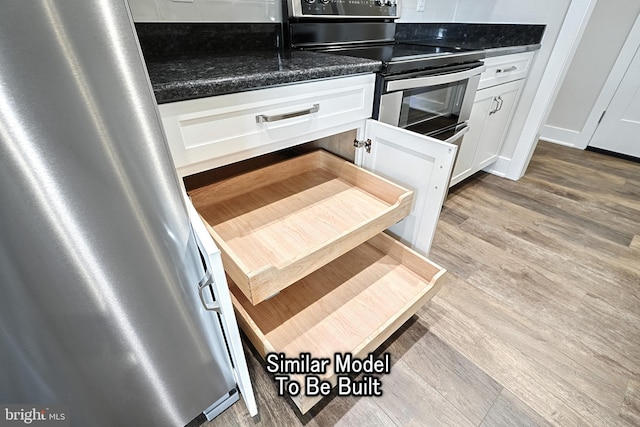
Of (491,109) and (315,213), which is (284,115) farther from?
(491,109)

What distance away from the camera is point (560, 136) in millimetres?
3061

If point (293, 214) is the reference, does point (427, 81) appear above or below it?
above

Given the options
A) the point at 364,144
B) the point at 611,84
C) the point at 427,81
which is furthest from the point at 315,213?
the point at 611,84

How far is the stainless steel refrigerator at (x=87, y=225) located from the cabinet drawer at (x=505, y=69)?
175 centimetres

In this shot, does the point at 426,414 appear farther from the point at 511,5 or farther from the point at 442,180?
the point at 511,5

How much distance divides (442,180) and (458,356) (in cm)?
67

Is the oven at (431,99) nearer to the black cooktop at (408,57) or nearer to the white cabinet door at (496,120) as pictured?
the black cooktop at (408,57)

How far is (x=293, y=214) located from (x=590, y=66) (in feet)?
11.1

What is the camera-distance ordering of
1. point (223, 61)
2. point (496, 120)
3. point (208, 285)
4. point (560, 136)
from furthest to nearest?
point (560, 136), point (496, 120), point (223, 61), point (208, 285)

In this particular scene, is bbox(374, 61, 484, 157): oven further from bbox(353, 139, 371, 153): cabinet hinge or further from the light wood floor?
the light wood floor

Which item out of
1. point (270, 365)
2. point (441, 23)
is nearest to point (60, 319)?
point (270, 365)

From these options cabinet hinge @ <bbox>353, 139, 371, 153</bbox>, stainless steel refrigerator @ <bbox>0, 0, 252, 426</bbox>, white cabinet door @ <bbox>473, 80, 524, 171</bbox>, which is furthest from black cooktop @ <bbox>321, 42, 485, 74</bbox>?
stainless steel refrigerator @ <bbox>0, 0, 252, 426</bbox>

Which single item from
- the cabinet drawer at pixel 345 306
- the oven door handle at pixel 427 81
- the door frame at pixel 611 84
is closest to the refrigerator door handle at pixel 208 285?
the cabinet drawer at pixel 345 306

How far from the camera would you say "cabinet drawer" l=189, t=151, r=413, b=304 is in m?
0.75
